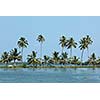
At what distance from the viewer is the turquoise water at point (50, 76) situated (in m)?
8.19

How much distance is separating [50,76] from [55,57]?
29cm

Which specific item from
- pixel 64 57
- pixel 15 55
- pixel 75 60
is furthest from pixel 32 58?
pixel 75 60

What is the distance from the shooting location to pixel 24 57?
826 centimetres

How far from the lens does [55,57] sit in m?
8.26

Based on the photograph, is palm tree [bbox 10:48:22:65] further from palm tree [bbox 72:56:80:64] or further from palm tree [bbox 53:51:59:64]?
palm tree [bbox 72:56:80:64]

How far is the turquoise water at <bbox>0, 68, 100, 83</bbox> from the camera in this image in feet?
26.9

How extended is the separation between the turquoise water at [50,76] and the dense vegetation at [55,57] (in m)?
0.11

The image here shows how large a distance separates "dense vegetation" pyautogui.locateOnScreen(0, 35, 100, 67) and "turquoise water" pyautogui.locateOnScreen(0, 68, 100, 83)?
11 cm

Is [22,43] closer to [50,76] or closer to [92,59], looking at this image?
[50,76]

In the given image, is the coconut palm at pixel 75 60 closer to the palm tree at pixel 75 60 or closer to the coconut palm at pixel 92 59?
the palm tree at pixel 75 60
